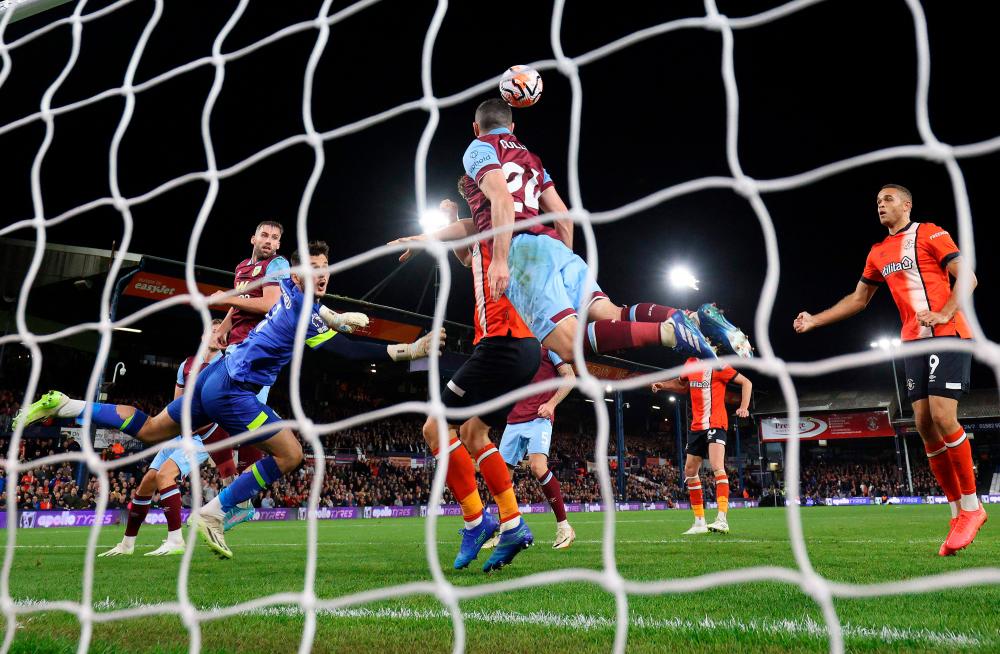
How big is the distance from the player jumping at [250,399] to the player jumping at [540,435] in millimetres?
2127

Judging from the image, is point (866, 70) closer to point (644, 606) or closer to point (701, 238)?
point (701, 238)

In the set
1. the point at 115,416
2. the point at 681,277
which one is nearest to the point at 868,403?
the point at 681,277

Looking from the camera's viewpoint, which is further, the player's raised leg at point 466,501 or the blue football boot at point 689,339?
the player's raised leg at point 466,501

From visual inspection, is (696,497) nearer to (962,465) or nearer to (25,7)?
(962,465)

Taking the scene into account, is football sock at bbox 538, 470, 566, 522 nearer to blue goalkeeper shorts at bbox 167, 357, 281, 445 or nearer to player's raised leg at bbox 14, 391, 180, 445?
blue goalkeeper shorts at bbox 167, 357, 281, 445

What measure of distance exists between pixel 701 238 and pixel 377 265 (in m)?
14.1

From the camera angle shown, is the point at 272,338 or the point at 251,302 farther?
the point at 251,302

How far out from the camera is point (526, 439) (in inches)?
261

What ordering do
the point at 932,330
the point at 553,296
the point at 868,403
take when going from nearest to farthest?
the point at 553,296 → the point at 932,330 → the point at 868,403

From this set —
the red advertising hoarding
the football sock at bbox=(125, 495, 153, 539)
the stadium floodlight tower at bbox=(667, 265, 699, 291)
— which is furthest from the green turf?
the red advertising hoarding

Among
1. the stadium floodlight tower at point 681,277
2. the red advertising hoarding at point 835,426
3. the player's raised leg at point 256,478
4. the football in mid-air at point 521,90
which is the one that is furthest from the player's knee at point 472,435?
the red advertising hoarding at point 835,426

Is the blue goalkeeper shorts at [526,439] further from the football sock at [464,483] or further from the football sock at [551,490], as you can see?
the football sock at [464,483]

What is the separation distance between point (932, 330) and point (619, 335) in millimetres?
2160

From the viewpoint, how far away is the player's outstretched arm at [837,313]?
3.96 m
